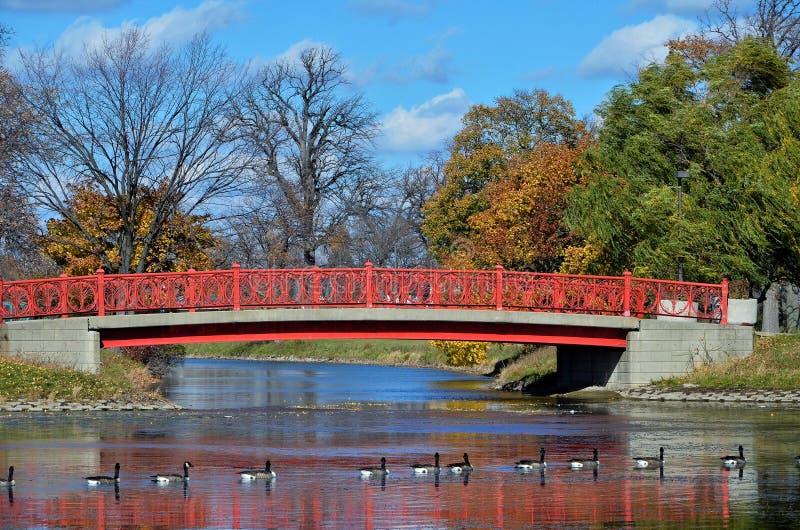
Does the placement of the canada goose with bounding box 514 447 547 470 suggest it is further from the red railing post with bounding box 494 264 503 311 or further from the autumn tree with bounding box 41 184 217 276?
the autumn tree with bounding box 41 184 217 276

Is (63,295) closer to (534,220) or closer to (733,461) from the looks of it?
(733,461)

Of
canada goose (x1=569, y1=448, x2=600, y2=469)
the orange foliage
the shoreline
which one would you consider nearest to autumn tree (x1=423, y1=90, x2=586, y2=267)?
the orange foliage

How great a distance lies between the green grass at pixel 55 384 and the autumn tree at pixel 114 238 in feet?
47.0

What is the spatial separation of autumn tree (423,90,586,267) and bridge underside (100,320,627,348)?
106 ft

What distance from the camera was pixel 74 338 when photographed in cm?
3875

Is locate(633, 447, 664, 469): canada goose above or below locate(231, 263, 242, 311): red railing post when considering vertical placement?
below

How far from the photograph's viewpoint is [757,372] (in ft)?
135

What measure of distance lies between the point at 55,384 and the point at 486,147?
142 ft

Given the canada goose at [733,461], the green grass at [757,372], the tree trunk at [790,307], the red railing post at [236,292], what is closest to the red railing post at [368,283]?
the red railing post at [236,292]

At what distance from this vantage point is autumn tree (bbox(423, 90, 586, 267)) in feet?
249

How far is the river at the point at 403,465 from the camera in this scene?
1891cm

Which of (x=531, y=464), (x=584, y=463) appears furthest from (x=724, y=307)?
(x=531, y=464)

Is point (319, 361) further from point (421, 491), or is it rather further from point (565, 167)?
point (421, 491)

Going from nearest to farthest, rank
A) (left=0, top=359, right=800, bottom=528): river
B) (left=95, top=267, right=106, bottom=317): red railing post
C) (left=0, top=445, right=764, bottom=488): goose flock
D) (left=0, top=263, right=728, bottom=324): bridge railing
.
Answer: (left=0, top=359, right=800, bottom=528): river → (left=0, top=445, right=764, bottom=488): goose flock → (left=95, top=267, right=106, bottom=317): red railing post → (left=0, top=263, right=728, bottom=324): bridge railing
